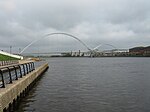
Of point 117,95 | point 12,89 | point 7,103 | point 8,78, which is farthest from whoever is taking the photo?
point 117,95

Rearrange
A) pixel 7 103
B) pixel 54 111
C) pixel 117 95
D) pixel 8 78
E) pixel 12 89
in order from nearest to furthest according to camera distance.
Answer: pixel 7 103 → pixel 12 89 → pixel 54 111 → pixel 8 78 → pixel 117 95

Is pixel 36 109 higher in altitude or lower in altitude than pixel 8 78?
lower

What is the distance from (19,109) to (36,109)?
1.16 m

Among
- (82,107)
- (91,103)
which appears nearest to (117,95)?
(91,103)

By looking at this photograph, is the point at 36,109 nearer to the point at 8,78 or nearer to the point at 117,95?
Answer: the point at 8,78

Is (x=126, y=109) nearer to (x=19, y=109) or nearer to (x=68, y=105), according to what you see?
(x=68, y=105)

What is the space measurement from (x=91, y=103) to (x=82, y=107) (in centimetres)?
163

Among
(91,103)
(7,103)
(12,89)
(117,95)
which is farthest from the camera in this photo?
(117,95)

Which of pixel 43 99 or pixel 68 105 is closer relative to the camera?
pixel 68 105

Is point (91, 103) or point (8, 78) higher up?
point (8, 78)

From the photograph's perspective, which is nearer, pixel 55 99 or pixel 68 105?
pixel 68 105

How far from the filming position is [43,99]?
23453mm

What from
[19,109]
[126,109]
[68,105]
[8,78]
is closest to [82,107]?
[68,105]

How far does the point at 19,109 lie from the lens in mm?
18844
